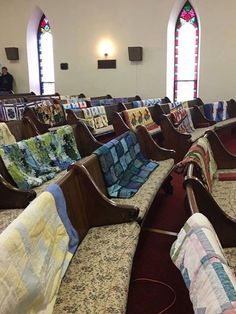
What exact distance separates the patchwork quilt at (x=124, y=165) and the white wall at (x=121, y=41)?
463cm

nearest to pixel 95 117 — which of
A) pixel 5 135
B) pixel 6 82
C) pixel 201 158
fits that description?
pixel 5 135

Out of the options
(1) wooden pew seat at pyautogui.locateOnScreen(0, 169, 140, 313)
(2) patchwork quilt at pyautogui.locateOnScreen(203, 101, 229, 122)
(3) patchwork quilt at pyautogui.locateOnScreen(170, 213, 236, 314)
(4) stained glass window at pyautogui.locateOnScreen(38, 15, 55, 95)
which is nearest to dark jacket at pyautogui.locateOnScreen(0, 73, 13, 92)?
(4) stained glass window at pyautogui.locateOnScreen(38, 15, 55, 95)

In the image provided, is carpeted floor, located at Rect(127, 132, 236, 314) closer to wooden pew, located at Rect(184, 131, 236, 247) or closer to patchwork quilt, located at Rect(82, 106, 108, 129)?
wooden pew, located at Rect(184, 131, 236, 247)

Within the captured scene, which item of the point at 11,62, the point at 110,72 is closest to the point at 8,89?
the point at 11,62

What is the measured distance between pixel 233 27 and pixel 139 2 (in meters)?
1.91

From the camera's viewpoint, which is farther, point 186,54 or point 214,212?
point 186,54

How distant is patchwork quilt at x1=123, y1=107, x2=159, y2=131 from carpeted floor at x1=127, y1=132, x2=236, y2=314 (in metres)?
1.50

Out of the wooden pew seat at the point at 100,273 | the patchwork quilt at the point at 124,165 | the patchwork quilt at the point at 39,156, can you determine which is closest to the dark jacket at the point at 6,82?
the patchwork quilt at the point at 39,156

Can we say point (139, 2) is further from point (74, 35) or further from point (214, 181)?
point (214, 181)

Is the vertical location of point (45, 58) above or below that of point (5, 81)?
above

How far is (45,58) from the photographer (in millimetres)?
8797

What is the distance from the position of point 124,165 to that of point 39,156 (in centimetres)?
60

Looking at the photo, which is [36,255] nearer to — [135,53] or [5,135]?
[5,135]

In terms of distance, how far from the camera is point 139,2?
7.32m
